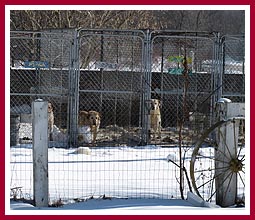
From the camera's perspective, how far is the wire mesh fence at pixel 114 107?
26.6ft

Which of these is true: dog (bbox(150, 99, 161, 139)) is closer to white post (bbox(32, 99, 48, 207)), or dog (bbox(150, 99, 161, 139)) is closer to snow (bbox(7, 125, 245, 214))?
snow (bbox(7, 125, 245, 214))

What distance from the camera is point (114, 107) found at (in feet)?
50.9

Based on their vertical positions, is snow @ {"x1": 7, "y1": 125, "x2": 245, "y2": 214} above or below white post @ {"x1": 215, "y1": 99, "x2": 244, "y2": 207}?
below

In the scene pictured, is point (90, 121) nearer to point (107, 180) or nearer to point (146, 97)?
point (146, 97)

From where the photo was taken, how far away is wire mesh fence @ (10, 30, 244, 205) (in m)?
8.11

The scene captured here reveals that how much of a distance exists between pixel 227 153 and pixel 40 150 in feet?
7.18

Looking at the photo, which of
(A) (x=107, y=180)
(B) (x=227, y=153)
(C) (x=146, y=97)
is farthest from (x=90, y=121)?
(B) (x=227, y=153)

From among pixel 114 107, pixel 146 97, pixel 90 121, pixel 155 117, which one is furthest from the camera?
pixel 114 107

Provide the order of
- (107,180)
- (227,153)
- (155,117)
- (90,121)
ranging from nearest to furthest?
1. (227,153)
2. (107,180)
3. (90,121)
4. (155,117)

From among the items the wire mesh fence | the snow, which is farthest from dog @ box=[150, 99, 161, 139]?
Result: the snow

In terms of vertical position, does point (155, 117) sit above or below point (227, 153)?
above

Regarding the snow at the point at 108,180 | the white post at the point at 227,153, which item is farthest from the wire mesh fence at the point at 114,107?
the white post at the point at 227,153

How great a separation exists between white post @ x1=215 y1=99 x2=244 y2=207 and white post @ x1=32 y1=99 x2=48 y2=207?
203 cm

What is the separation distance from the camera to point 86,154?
1073 cm
